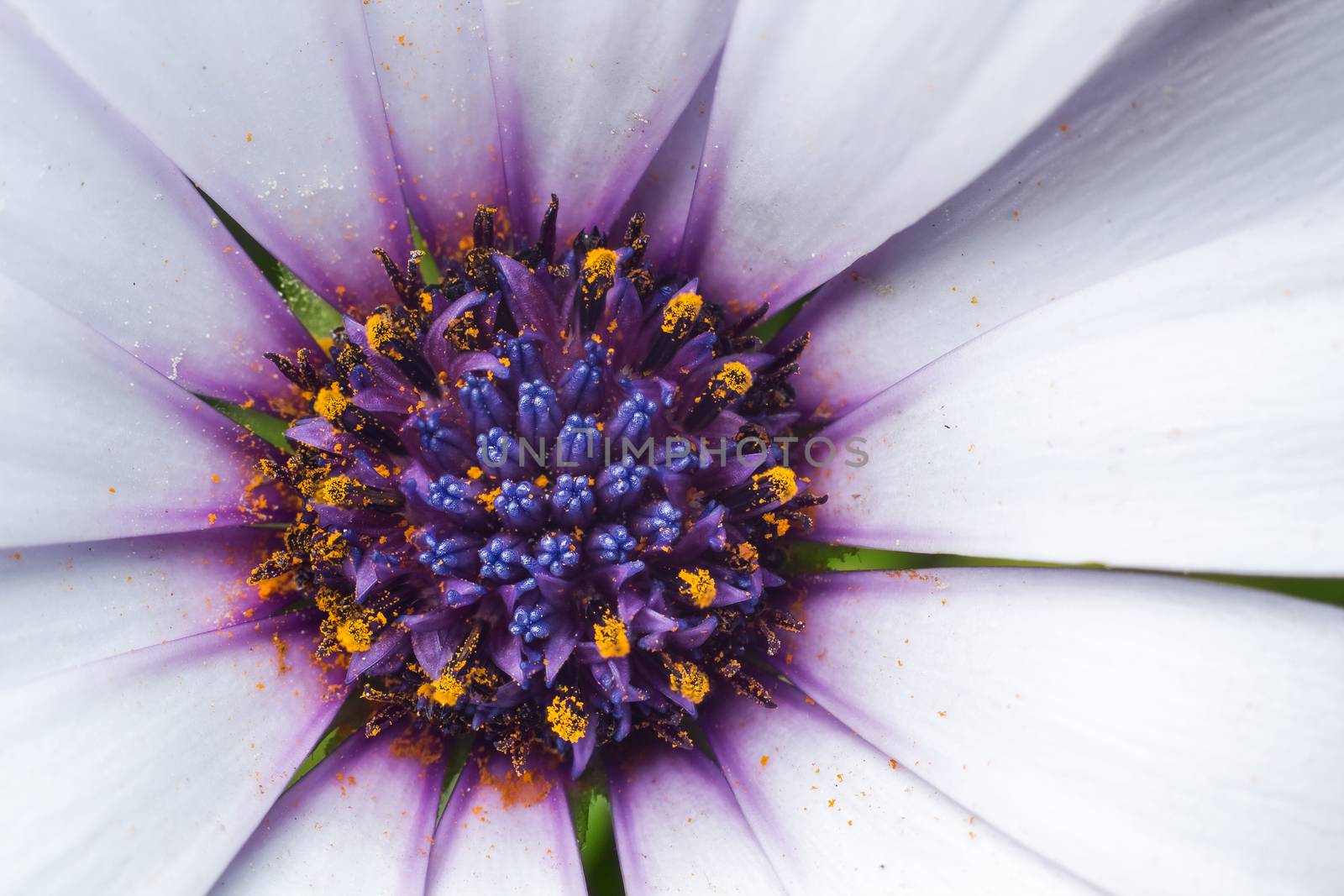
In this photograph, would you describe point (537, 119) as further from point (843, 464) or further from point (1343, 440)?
point (1343, 440)

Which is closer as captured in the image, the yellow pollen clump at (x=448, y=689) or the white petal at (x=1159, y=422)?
the white petal at (x=1159, y=422)

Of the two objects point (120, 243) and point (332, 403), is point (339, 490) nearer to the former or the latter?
point (332, 403)

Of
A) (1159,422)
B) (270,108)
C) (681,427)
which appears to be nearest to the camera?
(1159,422)

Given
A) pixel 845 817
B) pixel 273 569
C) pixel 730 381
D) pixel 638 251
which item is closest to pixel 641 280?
pixel 638 251

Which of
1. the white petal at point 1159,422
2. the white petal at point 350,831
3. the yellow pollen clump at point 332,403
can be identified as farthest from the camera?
the yellow pollen clump at point 332,403

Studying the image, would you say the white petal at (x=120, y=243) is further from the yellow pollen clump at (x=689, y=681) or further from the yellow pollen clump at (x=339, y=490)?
the yellow pollen clump at (x=689, y=681)

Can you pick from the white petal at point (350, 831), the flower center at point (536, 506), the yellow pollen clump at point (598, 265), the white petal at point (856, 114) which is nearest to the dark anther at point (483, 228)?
the flower center at point (536, 506)

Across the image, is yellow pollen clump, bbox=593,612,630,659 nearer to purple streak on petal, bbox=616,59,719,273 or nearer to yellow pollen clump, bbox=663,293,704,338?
yellow pollen clump, bbox=663,293,704,338

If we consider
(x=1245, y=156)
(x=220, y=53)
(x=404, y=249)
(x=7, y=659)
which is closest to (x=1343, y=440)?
(x=1245, y=156)
